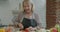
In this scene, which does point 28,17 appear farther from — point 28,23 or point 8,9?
point 8,9

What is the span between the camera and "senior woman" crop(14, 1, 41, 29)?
1.05 meters

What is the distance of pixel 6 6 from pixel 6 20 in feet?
0.31

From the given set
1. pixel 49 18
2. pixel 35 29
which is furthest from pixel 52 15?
pixel 35 29

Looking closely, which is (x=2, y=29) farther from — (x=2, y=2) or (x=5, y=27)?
(x=2, y=2)

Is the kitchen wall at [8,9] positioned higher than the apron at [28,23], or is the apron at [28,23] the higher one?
the kitchen wall at [8,9]

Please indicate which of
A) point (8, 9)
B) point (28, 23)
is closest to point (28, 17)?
point (28, 23)

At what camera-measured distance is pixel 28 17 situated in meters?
1.07

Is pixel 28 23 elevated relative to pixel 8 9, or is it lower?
lower

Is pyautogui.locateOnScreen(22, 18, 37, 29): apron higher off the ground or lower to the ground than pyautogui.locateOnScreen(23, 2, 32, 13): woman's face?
lower

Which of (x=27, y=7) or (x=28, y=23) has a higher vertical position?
(x=27, y=7)

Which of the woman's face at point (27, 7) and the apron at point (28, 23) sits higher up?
the woman's face at point (27, 7)

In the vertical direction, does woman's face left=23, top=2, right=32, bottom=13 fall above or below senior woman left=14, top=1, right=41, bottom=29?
above

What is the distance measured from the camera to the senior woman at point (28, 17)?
105cm

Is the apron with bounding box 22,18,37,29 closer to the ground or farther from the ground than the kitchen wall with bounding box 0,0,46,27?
closer to the ground
